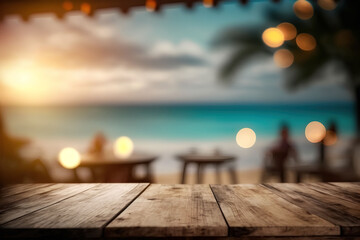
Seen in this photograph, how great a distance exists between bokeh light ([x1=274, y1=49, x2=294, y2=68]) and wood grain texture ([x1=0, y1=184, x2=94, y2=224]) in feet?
21.1

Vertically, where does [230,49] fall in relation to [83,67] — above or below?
below

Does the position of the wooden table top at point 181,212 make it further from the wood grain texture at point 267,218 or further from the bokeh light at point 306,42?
the bokeh light at point 306,42

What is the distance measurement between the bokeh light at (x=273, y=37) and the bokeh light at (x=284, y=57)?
0.21 meters

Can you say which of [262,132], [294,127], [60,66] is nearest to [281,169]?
[262,132]

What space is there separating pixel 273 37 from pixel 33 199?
6942mm

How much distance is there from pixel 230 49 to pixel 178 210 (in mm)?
6262

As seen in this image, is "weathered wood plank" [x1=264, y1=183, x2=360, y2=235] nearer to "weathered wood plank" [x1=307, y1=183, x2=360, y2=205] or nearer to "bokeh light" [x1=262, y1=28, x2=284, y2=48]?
"weathered wood plank" [x1=307, y1=183, x2=360, y2=205]

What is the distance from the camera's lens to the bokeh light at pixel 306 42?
21.5 ft

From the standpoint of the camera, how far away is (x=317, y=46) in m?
6.55

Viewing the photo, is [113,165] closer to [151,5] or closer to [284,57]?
[151,5]

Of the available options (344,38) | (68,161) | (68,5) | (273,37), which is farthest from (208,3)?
(344,38)

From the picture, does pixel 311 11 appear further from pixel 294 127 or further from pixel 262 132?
pixel 294 127

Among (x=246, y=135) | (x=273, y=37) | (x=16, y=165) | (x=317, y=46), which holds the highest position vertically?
(x=273, y=37)

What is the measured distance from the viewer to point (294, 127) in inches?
993
